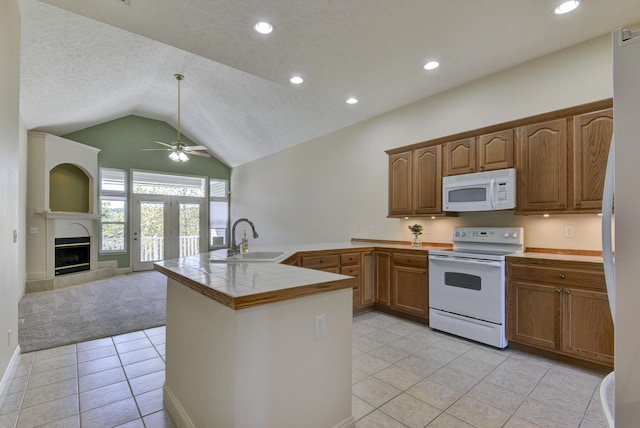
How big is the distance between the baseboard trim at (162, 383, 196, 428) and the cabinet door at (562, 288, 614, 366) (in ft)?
9.70

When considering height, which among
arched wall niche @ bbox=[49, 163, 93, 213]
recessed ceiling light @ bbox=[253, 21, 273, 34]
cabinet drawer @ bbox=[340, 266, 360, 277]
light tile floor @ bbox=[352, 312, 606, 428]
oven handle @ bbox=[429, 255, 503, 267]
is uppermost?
recessed ceiling light @ bbox=[253, 21, 273, 34]

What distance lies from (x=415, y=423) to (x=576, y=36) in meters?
3.56

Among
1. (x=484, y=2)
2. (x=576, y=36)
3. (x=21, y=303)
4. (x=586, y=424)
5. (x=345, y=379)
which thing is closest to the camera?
(x=345, y=379)

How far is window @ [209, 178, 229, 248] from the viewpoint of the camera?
899 centimetres

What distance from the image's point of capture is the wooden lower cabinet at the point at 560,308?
238 centimetres

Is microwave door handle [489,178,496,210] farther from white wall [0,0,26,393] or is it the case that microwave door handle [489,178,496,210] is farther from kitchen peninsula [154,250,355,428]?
white wall [0,0,26,393]

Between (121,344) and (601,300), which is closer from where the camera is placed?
(601,300)

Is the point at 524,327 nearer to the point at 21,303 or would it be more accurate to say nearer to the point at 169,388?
the point at 169,388

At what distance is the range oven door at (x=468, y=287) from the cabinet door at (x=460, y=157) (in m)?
1.04

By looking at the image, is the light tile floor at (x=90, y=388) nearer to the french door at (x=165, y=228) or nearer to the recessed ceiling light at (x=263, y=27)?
the recessed ceiling light at (x=263, y=27)

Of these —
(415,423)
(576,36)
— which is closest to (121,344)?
(415,423)

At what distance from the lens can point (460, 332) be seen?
3168mm

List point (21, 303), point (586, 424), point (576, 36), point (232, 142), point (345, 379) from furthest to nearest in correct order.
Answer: point (232, 142), point (21, 303), point (576, 36), point (586, 424), point (345, 379)

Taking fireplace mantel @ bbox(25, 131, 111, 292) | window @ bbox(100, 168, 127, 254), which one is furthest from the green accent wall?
fireplace mantel @ bbox(25, 131, 111, 292)
